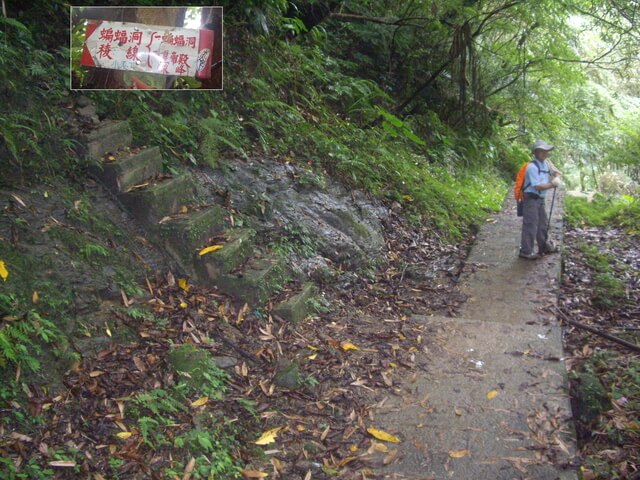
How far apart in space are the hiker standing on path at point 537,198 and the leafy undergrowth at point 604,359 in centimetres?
52

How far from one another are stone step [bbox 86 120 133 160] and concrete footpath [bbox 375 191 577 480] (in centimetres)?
316

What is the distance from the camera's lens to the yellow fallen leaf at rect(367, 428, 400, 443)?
382 cm

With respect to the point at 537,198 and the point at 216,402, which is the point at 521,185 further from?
the point at 216,402

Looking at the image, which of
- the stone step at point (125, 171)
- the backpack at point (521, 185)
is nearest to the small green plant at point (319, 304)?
the stone step at point (125, 171)

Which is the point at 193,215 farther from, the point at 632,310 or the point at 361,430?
the point at 632,310

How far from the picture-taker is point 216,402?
3785 mm

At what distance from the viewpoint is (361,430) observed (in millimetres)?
3924

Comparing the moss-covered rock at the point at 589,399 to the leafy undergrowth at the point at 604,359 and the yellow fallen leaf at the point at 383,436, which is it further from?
the yellow fallen leaf at the point at 383,436

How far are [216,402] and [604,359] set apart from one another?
3114mm

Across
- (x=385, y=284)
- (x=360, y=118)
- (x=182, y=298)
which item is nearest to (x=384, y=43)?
(x=360, y=118)

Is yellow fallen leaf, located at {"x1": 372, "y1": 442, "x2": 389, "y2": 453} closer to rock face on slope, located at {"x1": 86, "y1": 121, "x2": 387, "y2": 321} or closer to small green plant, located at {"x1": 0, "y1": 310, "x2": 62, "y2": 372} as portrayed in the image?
rock face on slope, located at {"x1": 86, "y1": 121, "x2": 387, "y2": 321}

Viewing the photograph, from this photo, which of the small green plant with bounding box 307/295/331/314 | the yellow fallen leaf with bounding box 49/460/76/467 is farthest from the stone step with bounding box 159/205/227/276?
the yellow fallen leaf with bounding box 49/460/76/467

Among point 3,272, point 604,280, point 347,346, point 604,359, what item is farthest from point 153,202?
point 604,280

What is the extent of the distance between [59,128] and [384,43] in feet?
25.9
